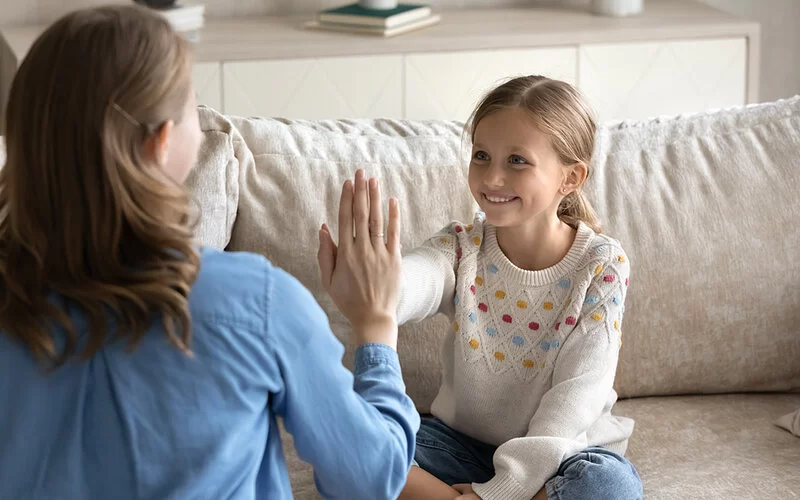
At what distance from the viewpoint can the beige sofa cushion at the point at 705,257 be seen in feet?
6.28

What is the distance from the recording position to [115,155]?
0.93 metres

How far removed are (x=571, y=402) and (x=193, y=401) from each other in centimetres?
73

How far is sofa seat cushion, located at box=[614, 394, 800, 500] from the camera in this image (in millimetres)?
1689

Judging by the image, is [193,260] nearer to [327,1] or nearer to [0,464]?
[0,464]

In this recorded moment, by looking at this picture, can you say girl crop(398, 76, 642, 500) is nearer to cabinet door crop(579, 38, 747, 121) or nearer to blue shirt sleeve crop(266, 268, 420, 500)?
blue shirt sleeve crop(266, 268, 420, 500)

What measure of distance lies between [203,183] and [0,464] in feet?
2.67

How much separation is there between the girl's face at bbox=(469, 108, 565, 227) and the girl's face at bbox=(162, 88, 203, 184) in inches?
26.0

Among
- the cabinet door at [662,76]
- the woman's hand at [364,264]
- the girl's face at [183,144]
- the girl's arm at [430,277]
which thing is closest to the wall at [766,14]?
the cabinet door at [662,76]

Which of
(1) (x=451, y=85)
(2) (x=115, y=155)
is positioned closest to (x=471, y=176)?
(2) (x=115, y=155)

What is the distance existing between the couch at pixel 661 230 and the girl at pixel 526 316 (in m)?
0.16

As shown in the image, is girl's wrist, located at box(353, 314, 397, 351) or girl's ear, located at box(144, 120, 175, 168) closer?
girl's ear, located at box(144, 120, 175, 168)

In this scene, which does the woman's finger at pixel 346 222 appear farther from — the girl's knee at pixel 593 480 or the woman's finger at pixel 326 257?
the girl's knee at pixel 593 480

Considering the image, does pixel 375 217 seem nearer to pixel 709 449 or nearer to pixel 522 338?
pixel 522 338

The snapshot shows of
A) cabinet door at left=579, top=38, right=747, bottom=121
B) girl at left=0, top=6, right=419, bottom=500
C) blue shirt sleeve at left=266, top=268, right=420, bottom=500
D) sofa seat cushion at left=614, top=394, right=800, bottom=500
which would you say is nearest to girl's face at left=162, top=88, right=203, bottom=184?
girl at left=0, top=6, right=419, bottom=500
